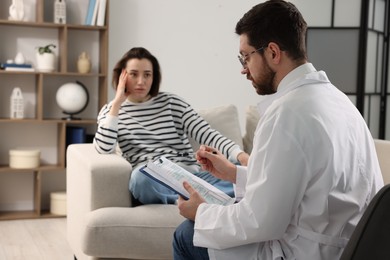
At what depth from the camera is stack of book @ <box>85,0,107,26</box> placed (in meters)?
4.45

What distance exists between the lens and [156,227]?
8.92ft

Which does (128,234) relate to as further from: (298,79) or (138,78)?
(298,79)

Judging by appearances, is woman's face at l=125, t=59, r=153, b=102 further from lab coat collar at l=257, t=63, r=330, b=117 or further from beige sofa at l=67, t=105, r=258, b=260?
lab coat collar at l=257, t=63, r=330, b=117

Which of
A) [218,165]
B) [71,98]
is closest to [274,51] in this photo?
[218,165]

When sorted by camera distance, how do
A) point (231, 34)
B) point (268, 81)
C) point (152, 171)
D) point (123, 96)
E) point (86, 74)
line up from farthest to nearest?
point (231, 34) → point (86, 74) → point (123, 96) → point (152, 171) → point (268, 81)

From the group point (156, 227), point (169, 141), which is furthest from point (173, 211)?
point (169, 141)

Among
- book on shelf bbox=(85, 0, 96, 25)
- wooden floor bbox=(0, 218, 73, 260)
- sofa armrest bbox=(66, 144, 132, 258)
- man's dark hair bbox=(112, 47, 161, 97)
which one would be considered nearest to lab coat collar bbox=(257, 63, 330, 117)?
sofa armrest bbox=(66, 144, 132, 258)

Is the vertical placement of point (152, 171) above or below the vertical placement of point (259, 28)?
below

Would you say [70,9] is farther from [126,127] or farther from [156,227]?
[156,227]

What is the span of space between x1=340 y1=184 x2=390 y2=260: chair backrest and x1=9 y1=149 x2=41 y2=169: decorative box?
3367 mm

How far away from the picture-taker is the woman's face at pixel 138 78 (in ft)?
10.8

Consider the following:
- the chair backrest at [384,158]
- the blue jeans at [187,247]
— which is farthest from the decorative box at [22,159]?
the blue jeans at [187,247]

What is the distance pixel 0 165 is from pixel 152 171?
278cm

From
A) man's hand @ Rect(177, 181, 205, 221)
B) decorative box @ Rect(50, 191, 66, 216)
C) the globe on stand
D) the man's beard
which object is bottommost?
decorative box @ Rect(50, 191, 66, 216)
